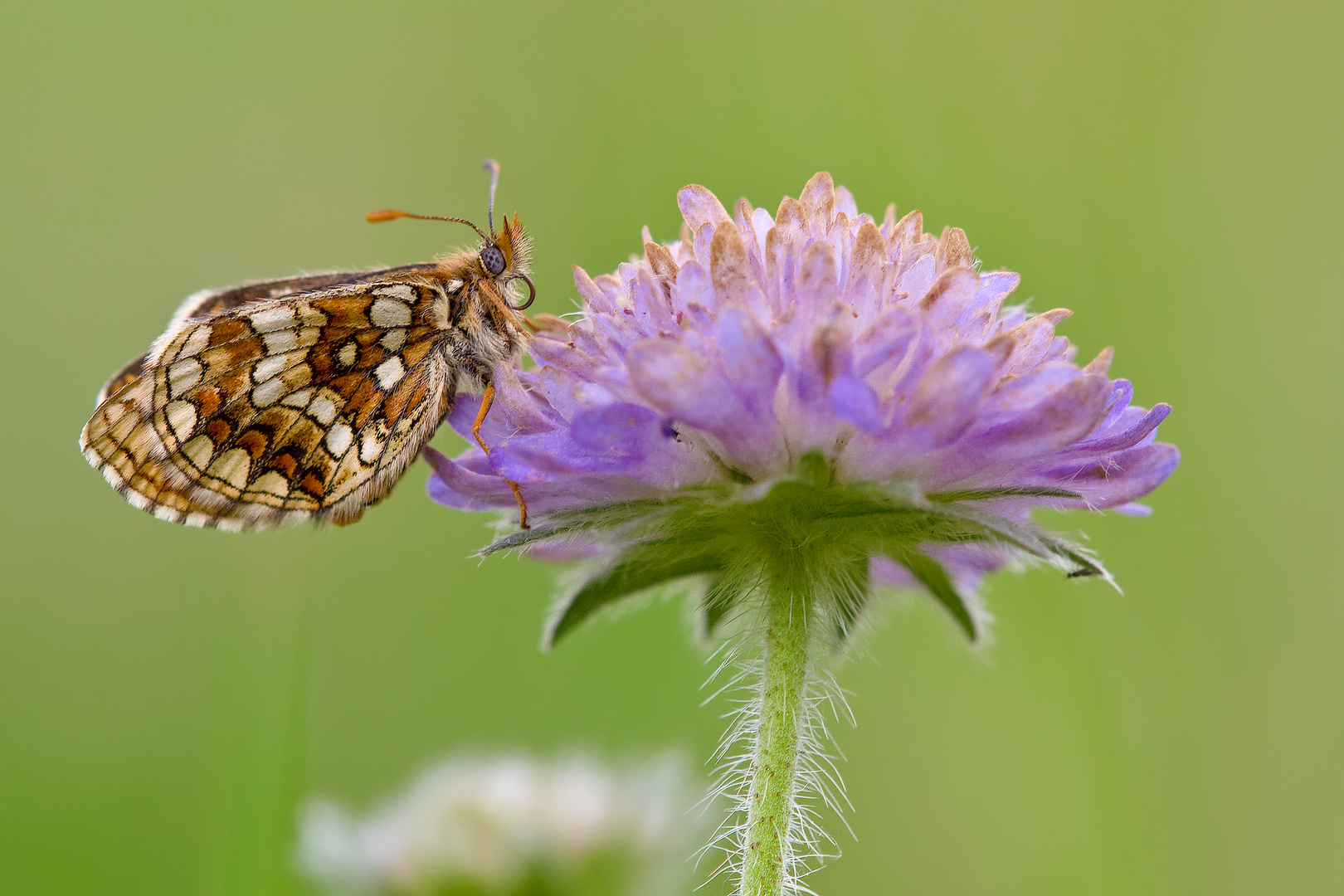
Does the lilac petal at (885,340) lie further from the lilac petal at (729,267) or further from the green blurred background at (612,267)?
the green blurred background at (612,267)

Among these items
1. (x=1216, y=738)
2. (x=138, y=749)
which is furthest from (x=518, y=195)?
(x=1216, y=738)

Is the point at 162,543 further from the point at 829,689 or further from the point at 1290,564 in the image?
the point at 1290,564

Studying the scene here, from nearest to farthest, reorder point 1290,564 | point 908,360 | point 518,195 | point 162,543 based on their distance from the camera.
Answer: point 908,360, point 1290,564, point 162,543, point 518,195

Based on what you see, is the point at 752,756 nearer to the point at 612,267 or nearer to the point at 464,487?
the point at 464,487

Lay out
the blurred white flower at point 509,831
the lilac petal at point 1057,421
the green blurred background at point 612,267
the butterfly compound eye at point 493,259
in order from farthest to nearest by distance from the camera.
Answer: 1. the green blurred background at point 612,267
2. the blurred white flower at point 509,831
3. the butterfly compound eye at point 493,259
4. the lilac petal at point 1057,421

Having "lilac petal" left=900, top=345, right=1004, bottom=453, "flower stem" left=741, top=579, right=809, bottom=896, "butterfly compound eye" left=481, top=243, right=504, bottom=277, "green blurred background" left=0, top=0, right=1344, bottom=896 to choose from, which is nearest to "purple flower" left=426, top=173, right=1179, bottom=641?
"lilac petal" left=900, top=345, right=1004, bottom=453

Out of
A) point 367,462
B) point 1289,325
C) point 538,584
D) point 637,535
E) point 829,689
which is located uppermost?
point 1289,325

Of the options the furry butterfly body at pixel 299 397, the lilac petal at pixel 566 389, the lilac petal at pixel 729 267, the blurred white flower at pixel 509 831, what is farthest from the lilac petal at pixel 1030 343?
the blurred white flower at pixel 509 831
